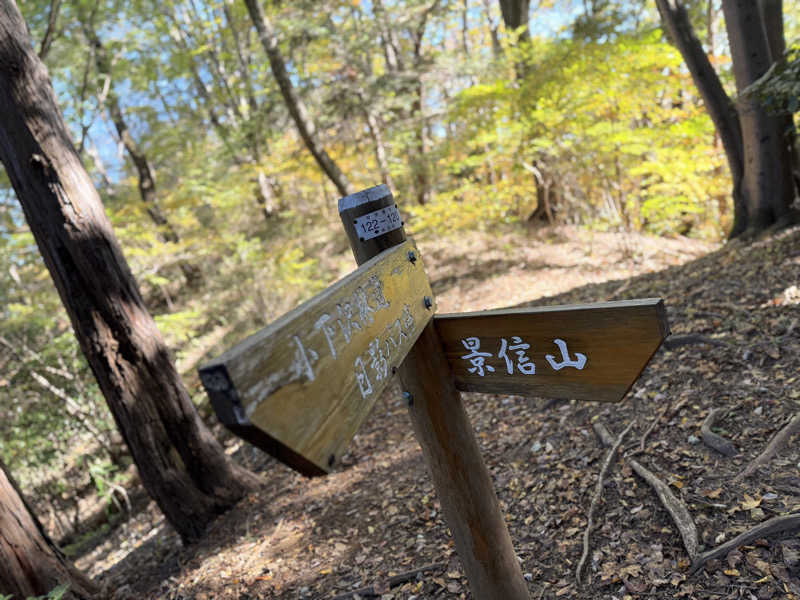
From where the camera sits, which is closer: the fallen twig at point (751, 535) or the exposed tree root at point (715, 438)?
the fallen twig at point (751, 535)

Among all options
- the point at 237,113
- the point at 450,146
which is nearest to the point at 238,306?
the point at 450,146

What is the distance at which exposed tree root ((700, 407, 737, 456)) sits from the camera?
242 centimetres

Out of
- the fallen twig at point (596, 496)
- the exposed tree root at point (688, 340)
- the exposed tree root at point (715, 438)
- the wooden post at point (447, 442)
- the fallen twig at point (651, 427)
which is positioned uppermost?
the wooden post at point (447, 442)

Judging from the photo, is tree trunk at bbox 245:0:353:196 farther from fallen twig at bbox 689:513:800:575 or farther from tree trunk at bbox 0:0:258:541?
fallen twig at bbox 689:513:800:575

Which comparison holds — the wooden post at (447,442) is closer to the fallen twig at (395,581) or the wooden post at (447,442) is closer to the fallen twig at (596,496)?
the fallen twig at (596,496)

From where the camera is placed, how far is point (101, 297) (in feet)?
11.2

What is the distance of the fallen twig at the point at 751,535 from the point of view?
1.90m

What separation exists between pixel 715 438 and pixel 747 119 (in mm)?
4419

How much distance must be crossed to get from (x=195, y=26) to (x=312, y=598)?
57.2 ft

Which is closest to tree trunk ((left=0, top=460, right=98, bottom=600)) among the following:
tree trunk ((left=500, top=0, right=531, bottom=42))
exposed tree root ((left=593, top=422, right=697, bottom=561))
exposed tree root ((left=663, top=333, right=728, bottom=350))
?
exposed tree root ((left=593, top=422, right=697, bottom=561))

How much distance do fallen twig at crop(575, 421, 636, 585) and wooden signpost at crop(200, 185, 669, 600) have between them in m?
0.64

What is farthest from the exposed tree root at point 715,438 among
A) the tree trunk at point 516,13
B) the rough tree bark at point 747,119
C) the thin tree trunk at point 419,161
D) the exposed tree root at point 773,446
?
the thin tree trunk at point 419,161

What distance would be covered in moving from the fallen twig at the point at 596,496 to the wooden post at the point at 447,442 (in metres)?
0.62

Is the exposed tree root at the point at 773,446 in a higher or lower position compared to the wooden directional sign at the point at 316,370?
lower
